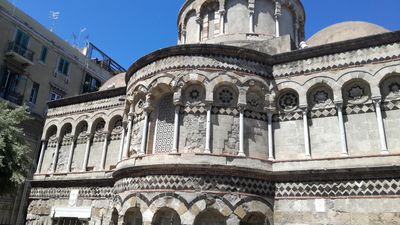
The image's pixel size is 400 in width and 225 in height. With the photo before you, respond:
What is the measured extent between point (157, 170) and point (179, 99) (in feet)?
8.30

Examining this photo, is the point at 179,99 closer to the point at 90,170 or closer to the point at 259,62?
the point at 259,62

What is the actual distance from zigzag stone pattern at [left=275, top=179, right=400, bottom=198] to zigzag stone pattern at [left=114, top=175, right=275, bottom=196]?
→ 55 centimetres

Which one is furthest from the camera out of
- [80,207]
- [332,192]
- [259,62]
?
[80,207]

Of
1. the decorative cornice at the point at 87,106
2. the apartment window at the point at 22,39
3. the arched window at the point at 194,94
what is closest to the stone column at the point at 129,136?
the arched window at the point at 194,94

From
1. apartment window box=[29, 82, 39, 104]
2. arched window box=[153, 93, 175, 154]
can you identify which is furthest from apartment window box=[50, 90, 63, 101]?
arched window box=[153, 93, 175, 154]

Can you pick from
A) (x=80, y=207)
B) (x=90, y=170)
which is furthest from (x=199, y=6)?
(x=80, y=207)

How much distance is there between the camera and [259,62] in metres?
13.0

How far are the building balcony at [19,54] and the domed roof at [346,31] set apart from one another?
55.3 ft

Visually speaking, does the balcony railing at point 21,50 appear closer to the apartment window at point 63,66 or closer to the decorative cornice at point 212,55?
the apartment window at point 63,66

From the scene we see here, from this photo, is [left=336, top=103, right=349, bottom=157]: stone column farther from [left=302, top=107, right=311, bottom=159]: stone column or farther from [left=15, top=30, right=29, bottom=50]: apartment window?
[left=15, top=30, right=29, bottom=50]: apartment window

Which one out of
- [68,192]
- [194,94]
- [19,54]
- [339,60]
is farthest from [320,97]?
[19,54]

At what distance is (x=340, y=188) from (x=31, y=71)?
65.1 feet

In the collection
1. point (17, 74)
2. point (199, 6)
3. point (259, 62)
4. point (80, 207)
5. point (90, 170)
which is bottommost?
point (80, 207)

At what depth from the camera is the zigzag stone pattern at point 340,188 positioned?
1036 cm
